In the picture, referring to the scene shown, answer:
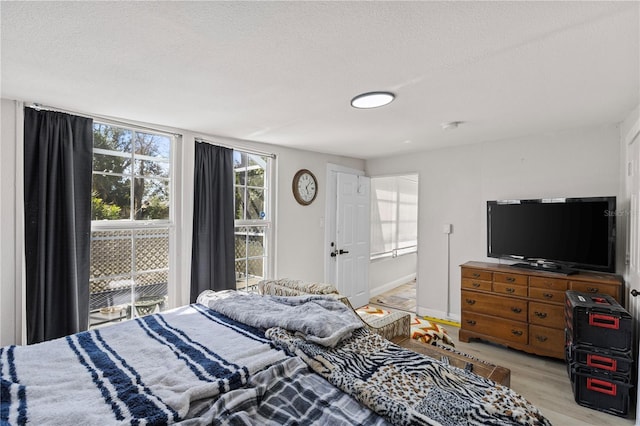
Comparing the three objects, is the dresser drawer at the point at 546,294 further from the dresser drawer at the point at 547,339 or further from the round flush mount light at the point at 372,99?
the round flush mount light at the point at 372,99

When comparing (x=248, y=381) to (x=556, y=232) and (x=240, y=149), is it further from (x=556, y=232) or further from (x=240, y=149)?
(x=556, y=232)

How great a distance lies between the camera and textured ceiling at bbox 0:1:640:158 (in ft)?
4.43

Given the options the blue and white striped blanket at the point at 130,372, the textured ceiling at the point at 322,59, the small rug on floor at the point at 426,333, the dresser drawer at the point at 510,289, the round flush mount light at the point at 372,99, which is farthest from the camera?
the dresser drawer at the point at 510,289

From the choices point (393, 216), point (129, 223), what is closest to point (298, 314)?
point (129, 223)

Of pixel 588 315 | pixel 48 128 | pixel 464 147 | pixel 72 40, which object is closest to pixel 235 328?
pixel 72 40

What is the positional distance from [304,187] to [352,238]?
1.18 m

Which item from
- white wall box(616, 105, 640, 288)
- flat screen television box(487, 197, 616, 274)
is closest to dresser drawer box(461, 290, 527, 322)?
flat screen television box(487, 197, 616, 274)

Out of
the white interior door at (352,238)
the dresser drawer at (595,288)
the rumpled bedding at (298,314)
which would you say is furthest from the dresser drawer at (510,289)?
the rumpled bedding at (298,314)

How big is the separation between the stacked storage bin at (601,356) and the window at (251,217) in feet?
10.1

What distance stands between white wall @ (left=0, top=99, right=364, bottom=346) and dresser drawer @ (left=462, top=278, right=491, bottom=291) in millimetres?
1868

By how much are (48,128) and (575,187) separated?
4887mm

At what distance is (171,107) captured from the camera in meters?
2.53

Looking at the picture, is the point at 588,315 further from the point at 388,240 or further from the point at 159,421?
the point at 388,240

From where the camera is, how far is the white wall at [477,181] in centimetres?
326
